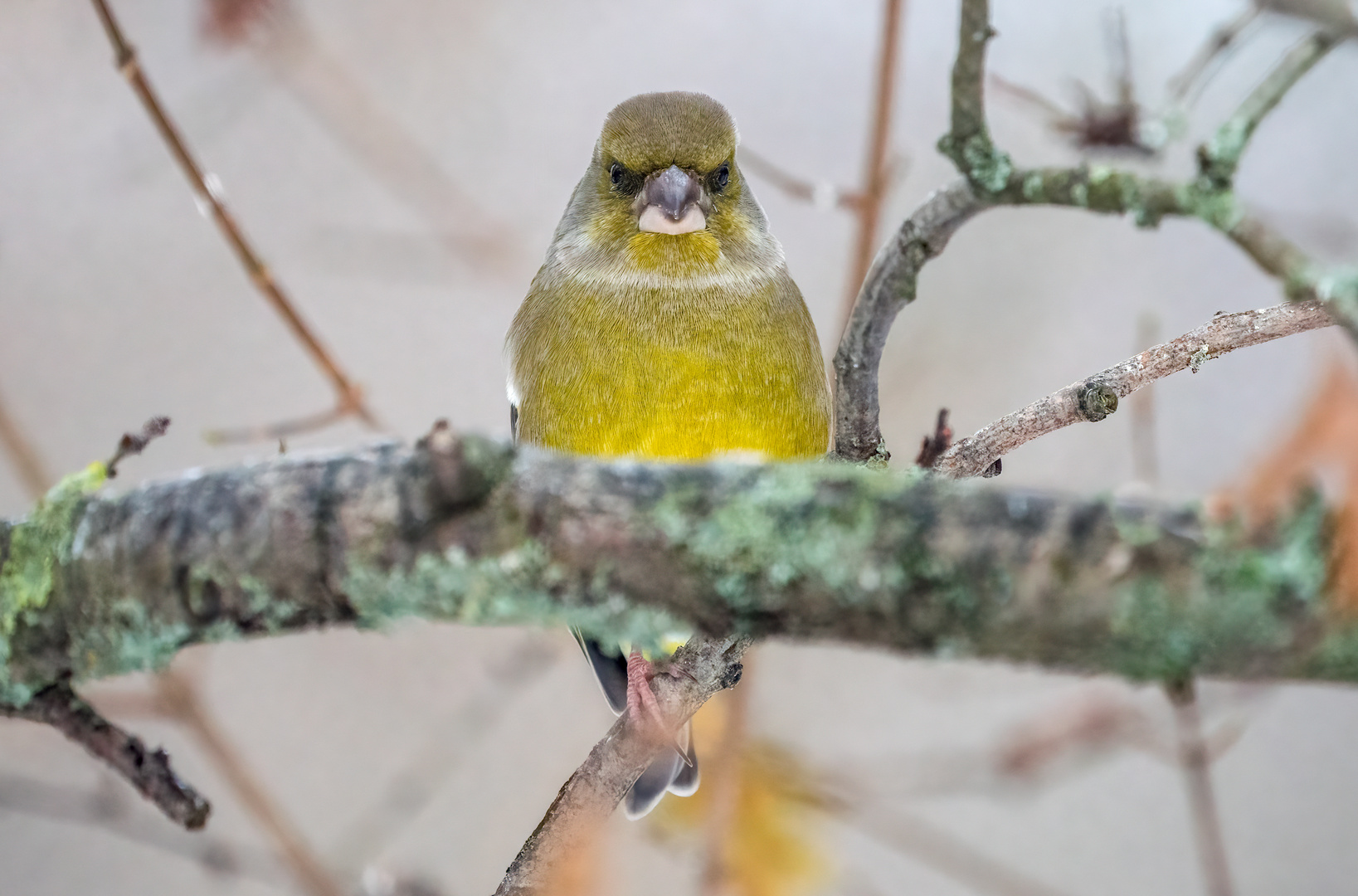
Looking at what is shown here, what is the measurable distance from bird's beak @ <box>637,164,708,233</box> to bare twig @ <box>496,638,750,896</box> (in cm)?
49

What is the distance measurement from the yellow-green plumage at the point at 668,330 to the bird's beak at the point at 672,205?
2cm

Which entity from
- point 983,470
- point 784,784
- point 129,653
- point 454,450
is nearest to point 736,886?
point 784,784

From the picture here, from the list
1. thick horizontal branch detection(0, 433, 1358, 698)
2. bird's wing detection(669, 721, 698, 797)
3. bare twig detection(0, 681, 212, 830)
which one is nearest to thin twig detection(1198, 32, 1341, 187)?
thick horizontal branch detection(0, 433, 1358, 698)

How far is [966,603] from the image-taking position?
393 millimetres

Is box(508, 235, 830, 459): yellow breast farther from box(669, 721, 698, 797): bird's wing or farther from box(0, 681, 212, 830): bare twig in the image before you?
box(0, 681, 212, 830): bare twig

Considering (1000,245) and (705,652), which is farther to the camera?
(1000,245)

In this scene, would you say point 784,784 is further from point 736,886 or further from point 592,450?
point 592,450

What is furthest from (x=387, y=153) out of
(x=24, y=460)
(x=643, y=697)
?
(x=643, y=697)

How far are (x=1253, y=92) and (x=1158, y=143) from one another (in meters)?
0.26

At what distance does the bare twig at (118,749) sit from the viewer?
697mm

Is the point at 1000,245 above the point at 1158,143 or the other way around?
the other way around

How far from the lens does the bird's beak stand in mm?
1192

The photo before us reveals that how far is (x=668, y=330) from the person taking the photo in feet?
3.85

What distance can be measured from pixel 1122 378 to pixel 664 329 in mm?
500
